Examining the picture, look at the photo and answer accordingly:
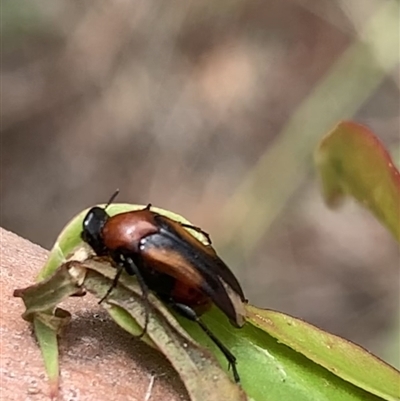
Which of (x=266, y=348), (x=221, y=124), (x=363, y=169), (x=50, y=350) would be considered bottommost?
(x=221, y=124)

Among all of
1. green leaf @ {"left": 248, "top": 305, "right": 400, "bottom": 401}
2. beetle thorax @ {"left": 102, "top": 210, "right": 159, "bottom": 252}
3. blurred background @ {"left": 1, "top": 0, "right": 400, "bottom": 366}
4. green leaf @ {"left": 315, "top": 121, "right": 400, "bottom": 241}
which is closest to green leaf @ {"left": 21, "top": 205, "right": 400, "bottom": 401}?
green leaf @ {"left": 248, "top": 305, "right": 400, "bottom": 401}

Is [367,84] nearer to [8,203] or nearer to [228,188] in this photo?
[228,188]

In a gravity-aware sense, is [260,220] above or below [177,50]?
below

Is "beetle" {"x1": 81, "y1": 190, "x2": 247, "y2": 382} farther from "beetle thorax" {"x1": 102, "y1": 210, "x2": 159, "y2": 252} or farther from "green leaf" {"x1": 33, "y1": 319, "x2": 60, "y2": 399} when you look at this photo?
"green leaf" {"x1": 33, "y1": 319, "x2": 60, "y2": 399}

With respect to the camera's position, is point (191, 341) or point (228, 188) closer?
point (191, 341)

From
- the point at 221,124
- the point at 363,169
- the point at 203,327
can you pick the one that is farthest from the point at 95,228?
the point at 221,124

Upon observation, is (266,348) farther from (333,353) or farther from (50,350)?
(50,350)

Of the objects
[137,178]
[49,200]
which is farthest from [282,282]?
[49,200]
